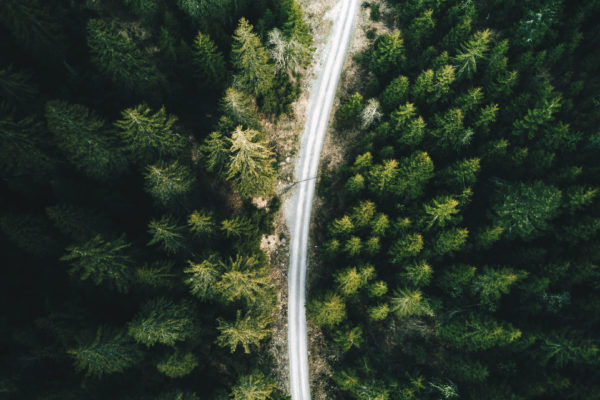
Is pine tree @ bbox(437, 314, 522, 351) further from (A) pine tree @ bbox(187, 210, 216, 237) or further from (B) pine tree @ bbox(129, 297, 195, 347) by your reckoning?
(A) pine tree @ bbox(187, 210, 216, 237)

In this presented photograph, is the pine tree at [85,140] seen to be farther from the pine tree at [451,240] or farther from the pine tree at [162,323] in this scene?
the pine tree at [451,240]

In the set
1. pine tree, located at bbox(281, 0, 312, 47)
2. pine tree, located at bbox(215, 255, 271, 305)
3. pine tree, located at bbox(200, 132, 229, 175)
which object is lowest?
pine tree, located at bbox(215, 255, 271, 305)

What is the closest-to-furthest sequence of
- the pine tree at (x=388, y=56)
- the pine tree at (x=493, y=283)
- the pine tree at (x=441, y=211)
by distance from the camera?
the pine tree at (x=493, y=283) → the pine tree at (x=441, y=211) → the pine tree at (x=388, y=56)

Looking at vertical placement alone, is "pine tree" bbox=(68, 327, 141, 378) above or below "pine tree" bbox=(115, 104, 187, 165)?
below

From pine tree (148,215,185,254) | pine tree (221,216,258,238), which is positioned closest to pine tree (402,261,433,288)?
pine tree (221,216,258,238)

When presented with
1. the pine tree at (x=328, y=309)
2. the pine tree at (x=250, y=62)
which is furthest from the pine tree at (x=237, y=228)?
the pine tree at (x=250, y=62)

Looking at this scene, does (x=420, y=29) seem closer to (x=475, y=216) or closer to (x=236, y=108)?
(x=475, y=216)
